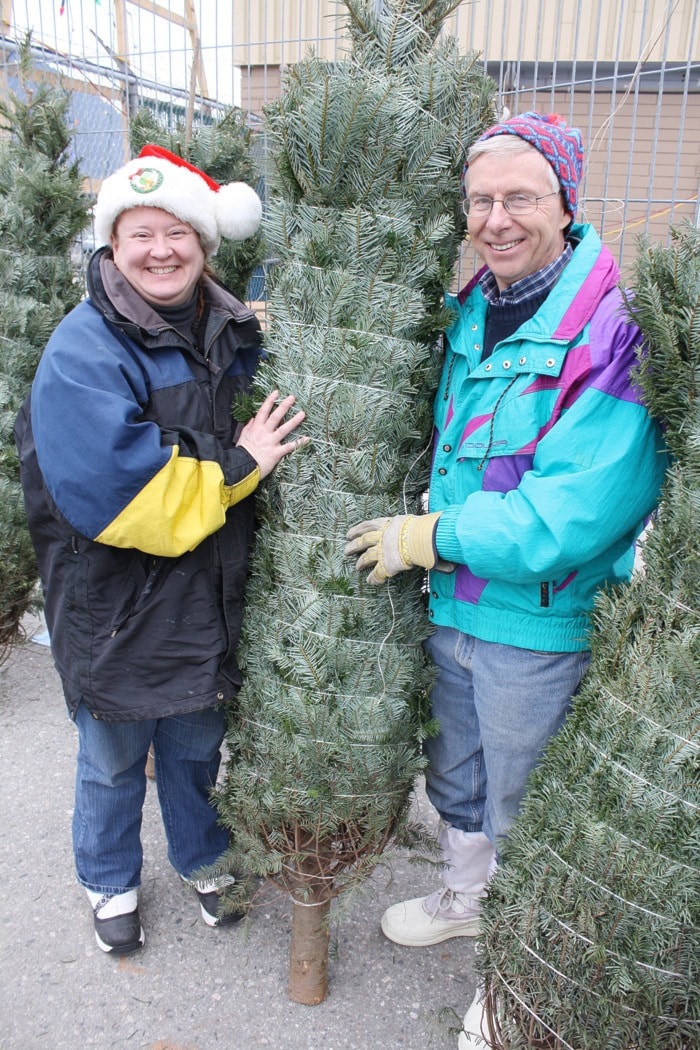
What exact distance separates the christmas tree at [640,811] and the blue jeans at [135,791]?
1139mm

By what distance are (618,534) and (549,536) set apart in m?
0.17

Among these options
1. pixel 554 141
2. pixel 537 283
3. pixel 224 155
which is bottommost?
pixel 537 283

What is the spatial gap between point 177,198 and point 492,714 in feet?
5.08

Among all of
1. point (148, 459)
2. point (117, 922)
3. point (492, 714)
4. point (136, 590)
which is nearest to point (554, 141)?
point (148, 459)

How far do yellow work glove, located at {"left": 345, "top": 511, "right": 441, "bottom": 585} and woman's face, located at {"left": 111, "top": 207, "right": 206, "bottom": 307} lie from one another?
2.64ft

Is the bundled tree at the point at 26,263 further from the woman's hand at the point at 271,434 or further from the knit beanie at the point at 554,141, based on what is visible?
the knit beanie at the point at 554,141

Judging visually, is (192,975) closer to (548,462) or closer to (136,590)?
(136,590)

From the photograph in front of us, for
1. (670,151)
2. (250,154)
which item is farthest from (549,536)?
(670,151)

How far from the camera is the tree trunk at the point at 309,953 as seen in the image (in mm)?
2281

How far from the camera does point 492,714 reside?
81.5 inches

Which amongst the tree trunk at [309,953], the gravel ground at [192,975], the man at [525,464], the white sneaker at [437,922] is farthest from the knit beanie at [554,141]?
the white sneaker at [437,922]

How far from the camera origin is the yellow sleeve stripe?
1918mm

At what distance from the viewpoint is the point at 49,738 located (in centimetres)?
370

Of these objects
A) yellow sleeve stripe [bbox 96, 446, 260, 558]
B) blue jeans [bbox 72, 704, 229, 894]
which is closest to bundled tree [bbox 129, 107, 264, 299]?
yellow sleeve stripe [bbox 96, 446, 260, 558]
